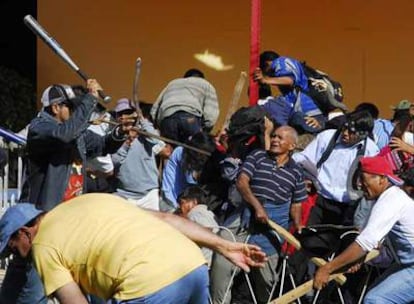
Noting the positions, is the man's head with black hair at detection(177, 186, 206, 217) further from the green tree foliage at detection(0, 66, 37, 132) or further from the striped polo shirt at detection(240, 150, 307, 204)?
the green tree foliage at detection(0, 66, 37, 132)

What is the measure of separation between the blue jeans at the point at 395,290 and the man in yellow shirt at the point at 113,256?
225 cm

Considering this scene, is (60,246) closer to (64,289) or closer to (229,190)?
(64,289)

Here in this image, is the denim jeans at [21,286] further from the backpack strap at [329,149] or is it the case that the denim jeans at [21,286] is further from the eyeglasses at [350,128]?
the eyeglasses at [350,128]

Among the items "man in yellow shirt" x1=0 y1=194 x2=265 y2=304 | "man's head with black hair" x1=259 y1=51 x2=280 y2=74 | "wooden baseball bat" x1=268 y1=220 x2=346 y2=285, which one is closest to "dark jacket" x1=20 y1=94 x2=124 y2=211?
"wooden baseball bat" x1=268 y1=220 x2=346 y2=285

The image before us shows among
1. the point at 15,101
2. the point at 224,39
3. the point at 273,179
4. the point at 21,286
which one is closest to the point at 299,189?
the point at 273,179

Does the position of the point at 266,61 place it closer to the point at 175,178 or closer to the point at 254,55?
the point at 254,55

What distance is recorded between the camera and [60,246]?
4.90 meters

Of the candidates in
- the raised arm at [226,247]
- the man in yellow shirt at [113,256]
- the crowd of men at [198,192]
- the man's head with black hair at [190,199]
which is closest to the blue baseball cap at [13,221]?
the crowd of men at [198,192]

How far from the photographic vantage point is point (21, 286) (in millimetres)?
6410

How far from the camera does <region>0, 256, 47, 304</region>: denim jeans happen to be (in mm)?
6379

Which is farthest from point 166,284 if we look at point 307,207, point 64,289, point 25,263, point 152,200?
point 152,200

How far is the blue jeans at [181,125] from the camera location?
31.4 feet

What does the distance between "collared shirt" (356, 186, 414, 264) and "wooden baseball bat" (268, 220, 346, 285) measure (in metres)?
0.60

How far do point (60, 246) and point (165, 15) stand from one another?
7.62 meters
